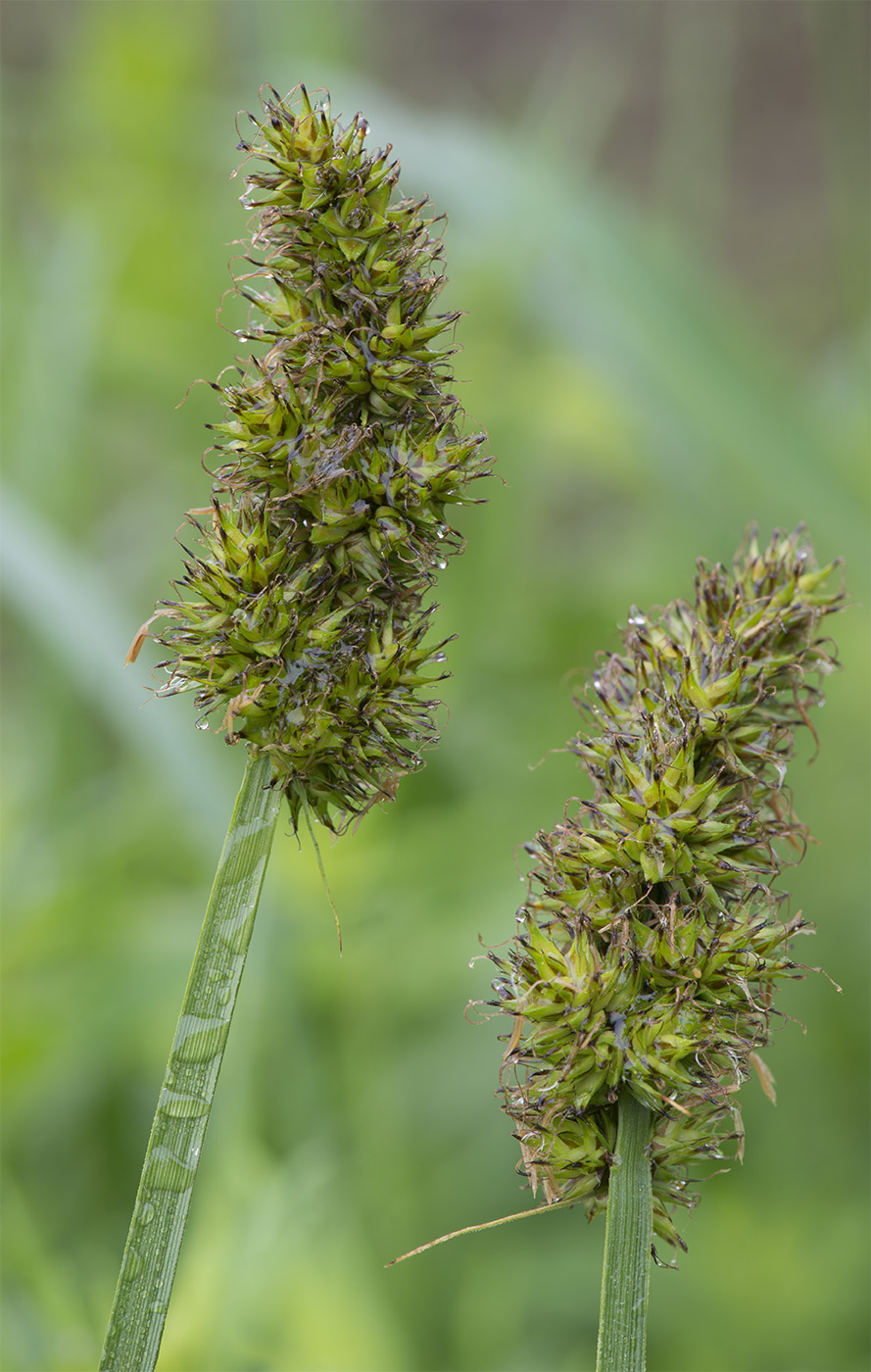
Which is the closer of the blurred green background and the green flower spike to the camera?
the green flower spike

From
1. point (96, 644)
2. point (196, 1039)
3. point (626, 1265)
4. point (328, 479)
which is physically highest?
point (96, 644)

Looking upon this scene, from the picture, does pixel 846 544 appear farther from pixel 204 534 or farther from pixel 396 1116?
pixel 204 534

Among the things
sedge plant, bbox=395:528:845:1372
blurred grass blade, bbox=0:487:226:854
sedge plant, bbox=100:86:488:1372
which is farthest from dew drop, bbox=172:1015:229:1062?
blurred grass blade, bbox=0:487:226:854

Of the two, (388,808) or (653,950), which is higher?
(388,808)

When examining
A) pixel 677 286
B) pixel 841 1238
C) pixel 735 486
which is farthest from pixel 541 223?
pixel 841 1238

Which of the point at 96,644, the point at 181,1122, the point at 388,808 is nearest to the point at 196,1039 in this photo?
the point at 181,1122

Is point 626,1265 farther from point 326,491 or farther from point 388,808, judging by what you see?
point 388,808

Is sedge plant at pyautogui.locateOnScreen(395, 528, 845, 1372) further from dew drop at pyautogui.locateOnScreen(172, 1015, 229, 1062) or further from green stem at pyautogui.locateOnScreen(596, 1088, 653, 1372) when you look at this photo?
dew drop at pyautogui.locateOnScreen(172, 1015, 229, 1062)
